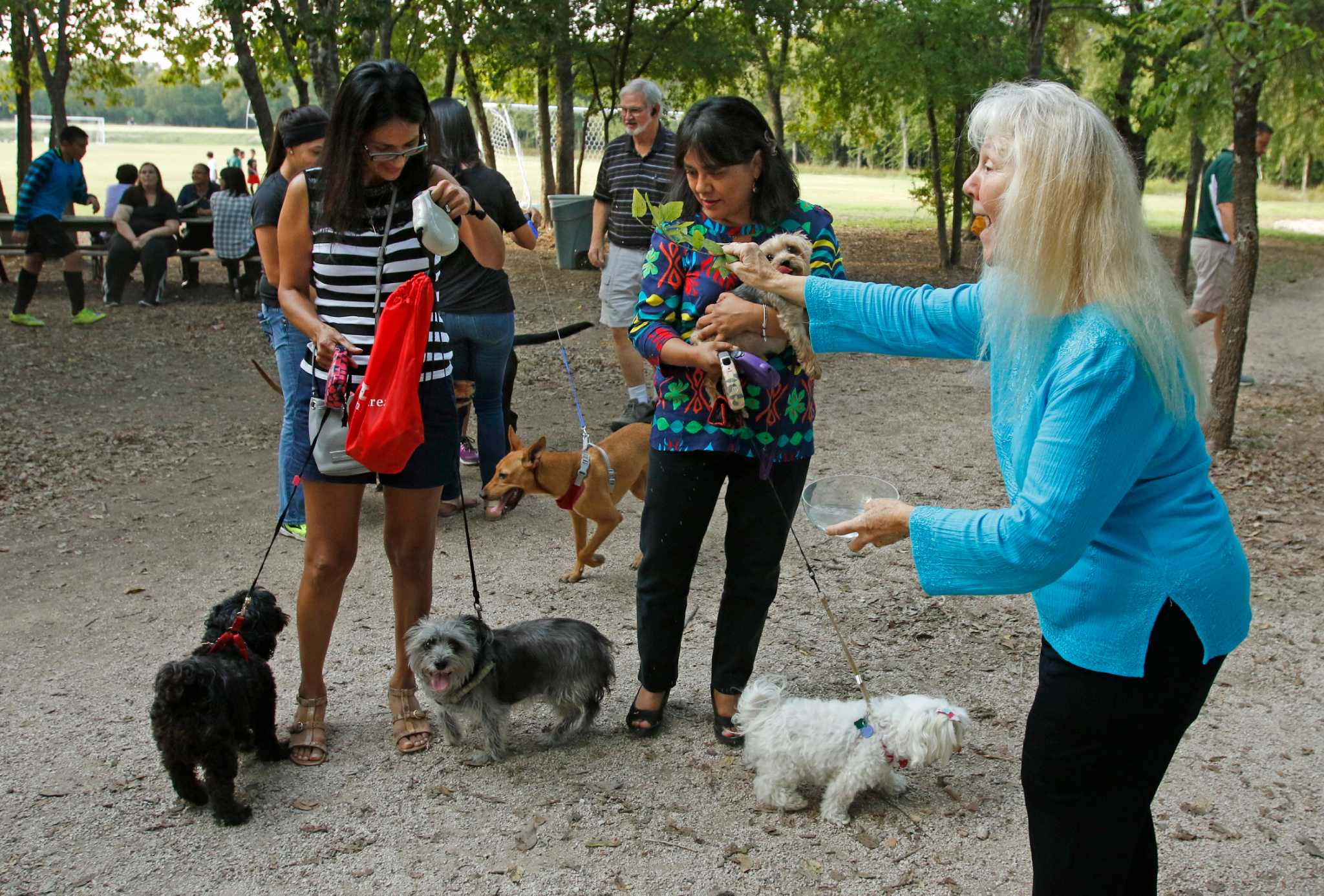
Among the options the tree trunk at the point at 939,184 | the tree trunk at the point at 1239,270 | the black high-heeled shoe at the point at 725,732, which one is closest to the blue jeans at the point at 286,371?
the black high-heeled shoe at the point at 725,732

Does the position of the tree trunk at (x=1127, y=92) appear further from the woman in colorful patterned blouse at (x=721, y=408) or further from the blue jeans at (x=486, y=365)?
→ the woman in colorful patterned blouse at (x=721, y=408)

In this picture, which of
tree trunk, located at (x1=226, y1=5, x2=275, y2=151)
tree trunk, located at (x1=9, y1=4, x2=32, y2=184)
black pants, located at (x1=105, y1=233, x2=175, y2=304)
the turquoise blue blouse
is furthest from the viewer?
tree trunk, located at (x1=9, y1=4, x2=32, y2=184)

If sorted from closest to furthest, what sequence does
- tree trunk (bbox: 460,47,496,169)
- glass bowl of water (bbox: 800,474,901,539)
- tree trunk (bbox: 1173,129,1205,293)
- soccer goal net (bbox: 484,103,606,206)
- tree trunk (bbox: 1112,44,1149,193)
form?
glass bowl of water (bbox: 800,474,901,539)
tree trunk (bbox: 1112,44,1149,193)
tree trunk (bbox: 1173,129,1205,293)
tree trunk (bbox: 460,47,496,169)
soccer goal net (bbox: 484,103,606,206)

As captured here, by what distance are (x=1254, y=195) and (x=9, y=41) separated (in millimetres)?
17942

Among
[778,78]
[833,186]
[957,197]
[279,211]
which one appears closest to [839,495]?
[279,211]

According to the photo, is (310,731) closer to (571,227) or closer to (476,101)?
(571,227)

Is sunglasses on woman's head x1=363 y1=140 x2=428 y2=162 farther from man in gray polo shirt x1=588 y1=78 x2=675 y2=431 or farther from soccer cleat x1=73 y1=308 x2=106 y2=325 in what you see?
soccer cleat x1=73 y1=308 x2=106 y2=325

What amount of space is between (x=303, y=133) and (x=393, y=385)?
228 centimetres

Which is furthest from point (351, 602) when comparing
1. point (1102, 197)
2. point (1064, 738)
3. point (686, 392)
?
point (1102, 197)

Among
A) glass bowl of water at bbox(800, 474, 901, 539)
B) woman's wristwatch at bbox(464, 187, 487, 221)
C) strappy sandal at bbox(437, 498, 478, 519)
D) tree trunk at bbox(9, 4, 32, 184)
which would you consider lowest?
strappy sandal at bbox(437, 498, 478, 519)

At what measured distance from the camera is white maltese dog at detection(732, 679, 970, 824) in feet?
10.1

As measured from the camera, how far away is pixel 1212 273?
8.95m

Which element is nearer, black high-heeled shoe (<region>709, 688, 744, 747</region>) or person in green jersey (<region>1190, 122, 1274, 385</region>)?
black high-heeled shoe (<region>709, 688, 744, 747</region>)

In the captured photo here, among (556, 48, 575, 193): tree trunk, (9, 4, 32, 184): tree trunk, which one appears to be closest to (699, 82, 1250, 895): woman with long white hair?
(556, 48, 575, 193): tree trunk
